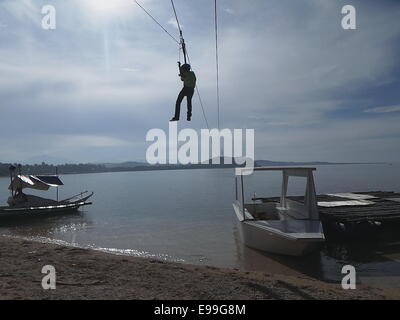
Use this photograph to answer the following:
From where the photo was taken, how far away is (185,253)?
18.3m

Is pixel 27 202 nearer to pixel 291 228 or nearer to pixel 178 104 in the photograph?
pixel 291 228

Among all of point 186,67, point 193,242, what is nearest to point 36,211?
point 193,242

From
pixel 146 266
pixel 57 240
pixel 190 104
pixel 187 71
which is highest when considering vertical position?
pixel 187 71

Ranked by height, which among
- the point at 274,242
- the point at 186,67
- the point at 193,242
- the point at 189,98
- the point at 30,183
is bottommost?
the point at 193,242

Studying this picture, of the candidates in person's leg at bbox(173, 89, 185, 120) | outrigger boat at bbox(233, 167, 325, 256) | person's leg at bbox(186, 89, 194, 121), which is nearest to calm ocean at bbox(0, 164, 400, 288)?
outrigger boat at bbox(233, 167, 325, 256)

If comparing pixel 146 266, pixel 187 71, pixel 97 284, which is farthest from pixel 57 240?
pixel 187 71

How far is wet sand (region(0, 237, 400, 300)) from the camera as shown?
814cm

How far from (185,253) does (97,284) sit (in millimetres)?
9568

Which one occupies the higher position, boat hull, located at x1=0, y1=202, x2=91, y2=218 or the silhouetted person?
the silhouetted person

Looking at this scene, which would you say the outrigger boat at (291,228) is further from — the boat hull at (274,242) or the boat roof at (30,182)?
the boat roof at (30,182)

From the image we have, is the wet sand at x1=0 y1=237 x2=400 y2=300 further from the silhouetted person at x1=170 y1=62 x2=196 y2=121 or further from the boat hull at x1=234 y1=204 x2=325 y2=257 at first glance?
the silhouetted person at x1=170 y1=62 x2=196 y2=121

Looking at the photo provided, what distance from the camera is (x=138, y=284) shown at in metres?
9.14
